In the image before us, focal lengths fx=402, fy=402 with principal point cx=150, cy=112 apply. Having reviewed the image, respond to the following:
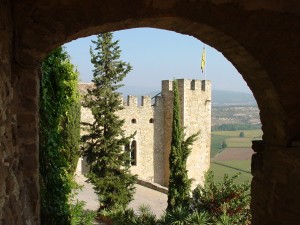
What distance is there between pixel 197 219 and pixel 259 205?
288 inches

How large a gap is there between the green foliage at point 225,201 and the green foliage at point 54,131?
222 inches

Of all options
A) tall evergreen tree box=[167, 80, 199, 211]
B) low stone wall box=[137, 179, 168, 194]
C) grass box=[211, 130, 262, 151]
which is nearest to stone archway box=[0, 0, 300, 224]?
tall evergreen tree box=[167, 80, 199, 211]

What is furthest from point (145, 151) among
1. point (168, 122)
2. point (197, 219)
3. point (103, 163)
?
point (197, 219)

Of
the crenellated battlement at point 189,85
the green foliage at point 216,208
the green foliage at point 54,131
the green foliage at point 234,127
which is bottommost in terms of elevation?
the green foliage at point 234,127

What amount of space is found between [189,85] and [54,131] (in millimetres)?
18953

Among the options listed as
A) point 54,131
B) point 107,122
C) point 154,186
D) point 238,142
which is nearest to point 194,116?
point 154,186

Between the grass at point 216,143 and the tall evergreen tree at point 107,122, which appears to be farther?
the grass at point 216,143

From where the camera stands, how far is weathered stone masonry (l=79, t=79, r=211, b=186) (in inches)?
941

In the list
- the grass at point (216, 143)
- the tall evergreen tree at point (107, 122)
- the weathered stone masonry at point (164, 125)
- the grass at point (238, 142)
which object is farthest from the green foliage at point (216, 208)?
the grass at point (238, 142)

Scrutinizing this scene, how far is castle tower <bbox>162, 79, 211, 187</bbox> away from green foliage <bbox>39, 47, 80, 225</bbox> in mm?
17544

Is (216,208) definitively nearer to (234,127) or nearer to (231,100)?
(234,127)

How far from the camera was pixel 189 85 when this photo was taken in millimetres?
24094

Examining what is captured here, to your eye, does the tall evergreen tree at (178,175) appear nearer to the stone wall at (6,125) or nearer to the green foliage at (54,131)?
the green foliage at (54,131)

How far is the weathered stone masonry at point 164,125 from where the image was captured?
23906 mm
